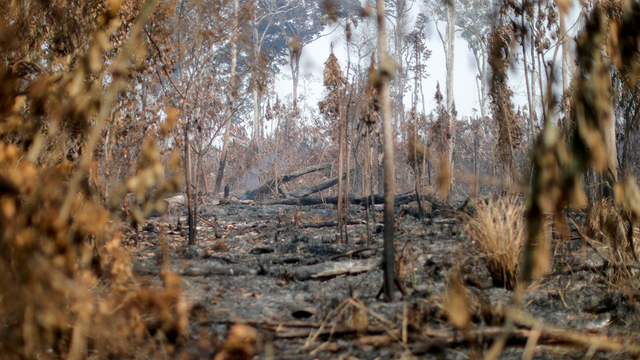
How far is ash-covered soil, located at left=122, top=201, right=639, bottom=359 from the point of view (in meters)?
1.89

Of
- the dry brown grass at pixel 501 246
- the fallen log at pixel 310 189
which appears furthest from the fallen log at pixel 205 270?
the fallen log at pixel 310 189

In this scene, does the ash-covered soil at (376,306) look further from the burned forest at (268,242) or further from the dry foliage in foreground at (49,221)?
the dry foliage in foreground at (49,221)

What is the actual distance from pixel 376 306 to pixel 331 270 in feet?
3.19

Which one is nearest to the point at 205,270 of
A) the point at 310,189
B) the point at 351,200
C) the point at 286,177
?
the point at 351,200

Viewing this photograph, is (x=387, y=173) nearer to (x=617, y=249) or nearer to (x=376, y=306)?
(x=376, y=306)

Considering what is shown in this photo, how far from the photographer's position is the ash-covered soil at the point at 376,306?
6.19 ft

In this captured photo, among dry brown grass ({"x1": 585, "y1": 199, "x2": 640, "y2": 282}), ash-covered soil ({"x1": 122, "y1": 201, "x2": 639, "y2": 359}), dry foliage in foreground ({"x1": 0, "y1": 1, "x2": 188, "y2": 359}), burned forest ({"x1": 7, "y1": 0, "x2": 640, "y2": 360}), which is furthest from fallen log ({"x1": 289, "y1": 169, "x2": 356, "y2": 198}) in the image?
dry foliage in foreground ({"x1": 0, "y1": 1, "x2": 188, "y2": 359})

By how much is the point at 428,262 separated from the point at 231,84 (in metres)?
3.83

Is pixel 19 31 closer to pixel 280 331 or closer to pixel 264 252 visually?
pixel 280 331

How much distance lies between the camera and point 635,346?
1754 millimetres

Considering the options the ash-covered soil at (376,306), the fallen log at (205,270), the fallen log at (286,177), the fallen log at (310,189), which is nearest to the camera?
the ash-covered soil at (376,306)

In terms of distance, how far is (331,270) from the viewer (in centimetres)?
345

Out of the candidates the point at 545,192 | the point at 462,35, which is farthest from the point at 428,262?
the point at 462,35

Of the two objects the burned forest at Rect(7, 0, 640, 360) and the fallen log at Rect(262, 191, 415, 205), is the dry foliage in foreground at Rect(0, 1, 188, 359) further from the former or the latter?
the fallen log at Rect(262, 191, 415, 205)
